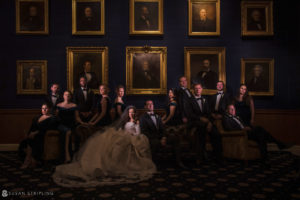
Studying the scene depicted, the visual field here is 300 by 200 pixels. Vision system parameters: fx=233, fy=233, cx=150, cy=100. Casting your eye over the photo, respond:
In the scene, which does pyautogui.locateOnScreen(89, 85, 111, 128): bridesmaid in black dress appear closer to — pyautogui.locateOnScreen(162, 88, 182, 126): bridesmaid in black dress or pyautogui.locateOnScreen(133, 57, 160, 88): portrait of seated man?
pyautogui.locateOnScreen(133, 57, 160, 88): portrait of seated man

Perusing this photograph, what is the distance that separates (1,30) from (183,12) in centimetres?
507

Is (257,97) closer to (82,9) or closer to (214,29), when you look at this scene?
(214,29)

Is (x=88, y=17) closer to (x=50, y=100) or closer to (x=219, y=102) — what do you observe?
(x=50, y=100)

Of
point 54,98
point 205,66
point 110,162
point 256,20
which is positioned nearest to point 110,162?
point 110,162

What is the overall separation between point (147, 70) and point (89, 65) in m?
1.60

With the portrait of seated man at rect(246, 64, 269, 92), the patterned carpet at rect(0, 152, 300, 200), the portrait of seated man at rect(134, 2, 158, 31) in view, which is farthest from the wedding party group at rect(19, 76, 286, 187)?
the portrait of seated man at rect(134, 2, 158, 31)

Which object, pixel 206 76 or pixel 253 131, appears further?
pixel 206 76

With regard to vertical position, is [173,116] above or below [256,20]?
below

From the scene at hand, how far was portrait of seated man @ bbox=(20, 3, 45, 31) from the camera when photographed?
6.42 metres

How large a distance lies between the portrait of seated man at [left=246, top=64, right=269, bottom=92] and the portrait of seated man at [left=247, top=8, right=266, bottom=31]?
1.06 metres

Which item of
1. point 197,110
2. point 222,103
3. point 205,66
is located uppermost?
point 205,66

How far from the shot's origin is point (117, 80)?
645cm

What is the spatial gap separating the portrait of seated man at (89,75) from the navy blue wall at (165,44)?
1.39 feet

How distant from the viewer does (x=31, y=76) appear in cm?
639
